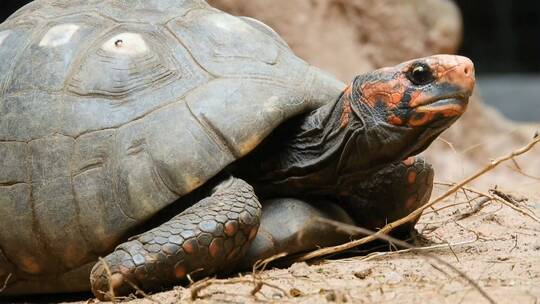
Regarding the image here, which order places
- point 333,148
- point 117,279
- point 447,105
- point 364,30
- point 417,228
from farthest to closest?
1. point 364,30
2. point 417,228
3. point 333,148
4. point 447,105
5. point 117,279

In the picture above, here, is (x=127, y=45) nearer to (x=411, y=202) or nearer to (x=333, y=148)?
(x=333, y=148)

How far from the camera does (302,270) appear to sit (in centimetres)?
321

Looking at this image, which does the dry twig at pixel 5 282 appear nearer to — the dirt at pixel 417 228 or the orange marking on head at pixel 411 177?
the dirt at pixel 417 228

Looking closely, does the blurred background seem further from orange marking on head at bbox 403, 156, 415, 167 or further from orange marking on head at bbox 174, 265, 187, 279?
orange marking on head at bbox 174, 265, 187, 279

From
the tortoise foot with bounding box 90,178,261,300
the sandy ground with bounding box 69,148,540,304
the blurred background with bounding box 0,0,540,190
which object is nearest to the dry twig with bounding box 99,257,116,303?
the tortoise foot with bounding box 90,178,261,300

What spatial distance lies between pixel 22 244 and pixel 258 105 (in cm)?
116

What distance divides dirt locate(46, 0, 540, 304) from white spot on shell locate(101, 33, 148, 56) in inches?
43.0

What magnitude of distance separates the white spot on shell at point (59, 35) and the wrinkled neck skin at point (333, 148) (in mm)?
990

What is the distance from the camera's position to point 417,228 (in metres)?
4.21

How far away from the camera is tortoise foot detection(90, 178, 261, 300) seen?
3.01 m

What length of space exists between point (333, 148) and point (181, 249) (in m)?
0.84

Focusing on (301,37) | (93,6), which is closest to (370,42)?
(301,37)

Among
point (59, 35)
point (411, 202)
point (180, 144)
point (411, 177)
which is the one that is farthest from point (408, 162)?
point (59, 35)

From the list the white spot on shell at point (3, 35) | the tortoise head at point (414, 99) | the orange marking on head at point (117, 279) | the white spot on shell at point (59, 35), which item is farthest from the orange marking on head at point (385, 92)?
the white spot on shell at point (3, 35)
